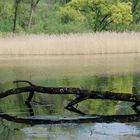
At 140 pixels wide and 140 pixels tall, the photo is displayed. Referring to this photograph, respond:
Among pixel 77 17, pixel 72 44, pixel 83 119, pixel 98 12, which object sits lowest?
pixel 83 119

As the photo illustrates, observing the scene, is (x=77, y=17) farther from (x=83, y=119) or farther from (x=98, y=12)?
(x=83, y=119)

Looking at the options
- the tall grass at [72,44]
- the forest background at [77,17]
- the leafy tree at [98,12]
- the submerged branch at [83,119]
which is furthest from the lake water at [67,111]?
the forest background at [77,17]

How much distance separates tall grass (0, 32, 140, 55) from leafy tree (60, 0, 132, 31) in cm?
1517

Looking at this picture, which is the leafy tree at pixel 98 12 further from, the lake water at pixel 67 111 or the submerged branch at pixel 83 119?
the submerged branch at pixel 83 119

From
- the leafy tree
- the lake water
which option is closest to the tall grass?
the lake water

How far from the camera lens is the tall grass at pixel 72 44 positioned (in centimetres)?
2906

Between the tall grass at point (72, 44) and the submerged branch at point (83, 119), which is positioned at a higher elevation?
the tall grass at point (72, 44)

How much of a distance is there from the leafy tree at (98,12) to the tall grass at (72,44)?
15167 mm

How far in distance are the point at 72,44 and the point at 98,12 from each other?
1840 centimetres

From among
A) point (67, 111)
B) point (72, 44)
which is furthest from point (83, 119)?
point (72, 44)

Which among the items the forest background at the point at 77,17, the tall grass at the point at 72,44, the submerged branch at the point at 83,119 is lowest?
the submerged branch at the point at 83,119

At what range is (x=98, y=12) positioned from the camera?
47094 mm

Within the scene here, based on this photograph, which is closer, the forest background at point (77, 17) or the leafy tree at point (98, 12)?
the leafy tree at point (98, 12)

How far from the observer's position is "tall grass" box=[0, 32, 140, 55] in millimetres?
29062
